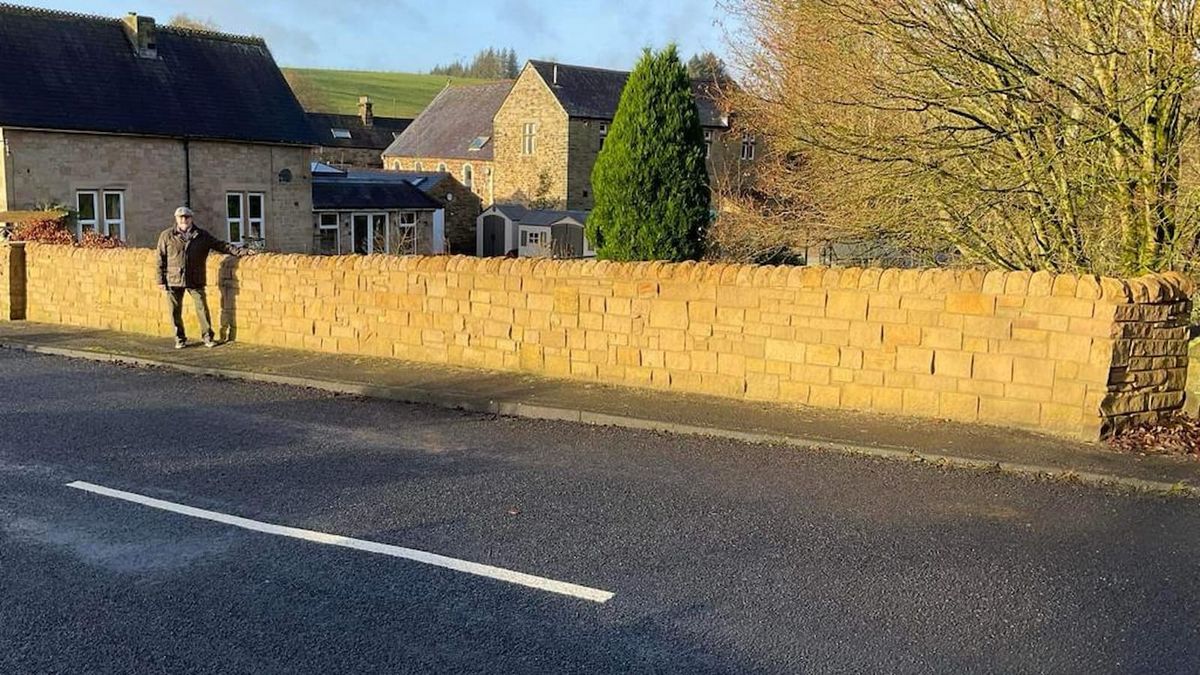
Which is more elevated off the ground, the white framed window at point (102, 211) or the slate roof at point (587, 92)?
the slate roof at point (587, 92)

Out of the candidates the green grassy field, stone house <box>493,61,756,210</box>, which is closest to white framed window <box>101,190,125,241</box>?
stone house <box>493,61,756,210</box>

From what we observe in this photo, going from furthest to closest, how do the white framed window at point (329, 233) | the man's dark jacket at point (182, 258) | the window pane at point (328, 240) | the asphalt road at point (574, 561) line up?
1. the window pane at point (328, 240)
2. the white framed window at point (329, 233)
3. the man's dark jacket at point (182, 258)
4. the asphalt road at point (574, 561)

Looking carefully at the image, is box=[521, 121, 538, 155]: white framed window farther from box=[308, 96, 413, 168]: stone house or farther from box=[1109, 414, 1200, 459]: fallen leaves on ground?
box=[1109, 414, 1200, 459]: fallen leaves on ground

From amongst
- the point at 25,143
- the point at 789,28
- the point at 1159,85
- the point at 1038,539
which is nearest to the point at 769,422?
the point at 1038,539

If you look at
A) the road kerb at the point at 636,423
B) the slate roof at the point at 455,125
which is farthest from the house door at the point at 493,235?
the road kerb at the point at 636,423

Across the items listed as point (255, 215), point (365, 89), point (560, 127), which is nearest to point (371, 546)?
point (255, 215)

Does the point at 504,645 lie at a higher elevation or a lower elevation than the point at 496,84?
lower

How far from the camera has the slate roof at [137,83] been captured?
93.1 ft

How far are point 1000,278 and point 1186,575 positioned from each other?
346 cm

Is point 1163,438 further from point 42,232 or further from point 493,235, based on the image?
point 493,235

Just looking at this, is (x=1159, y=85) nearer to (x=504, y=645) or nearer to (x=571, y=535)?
(x=571, y=535)

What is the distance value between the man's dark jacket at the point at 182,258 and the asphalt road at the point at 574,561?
4.93 m

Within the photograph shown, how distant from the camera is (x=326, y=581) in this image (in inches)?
192

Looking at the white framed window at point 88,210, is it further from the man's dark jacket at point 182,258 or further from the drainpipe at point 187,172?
the man's dark jacket at point 182,258
